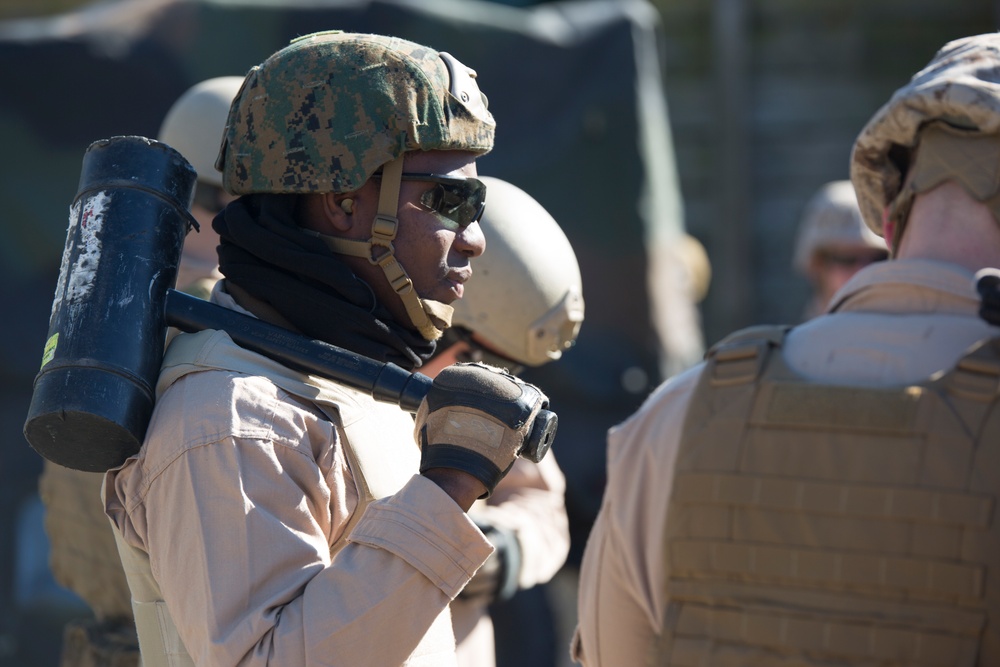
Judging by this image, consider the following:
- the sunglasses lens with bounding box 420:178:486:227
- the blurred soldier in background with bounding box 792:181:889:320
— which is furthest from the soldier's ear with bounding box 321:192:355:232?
the blurred soldier in background with bounding box 792:181:889:320

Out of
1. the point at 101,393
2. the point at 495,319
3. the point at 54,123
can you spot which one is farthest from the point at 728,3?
the point at 101,393

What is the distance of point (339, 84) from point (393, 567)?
34.3 inches

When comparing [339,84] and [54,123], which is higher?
[339,84]

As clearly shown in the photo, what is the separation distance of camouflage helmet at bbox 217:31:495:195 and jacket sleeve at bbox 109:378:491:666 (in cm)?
46

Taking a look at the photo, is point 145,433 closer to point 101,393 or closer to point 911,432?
point 101,393

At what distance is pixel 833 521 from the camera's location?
6.35 ft

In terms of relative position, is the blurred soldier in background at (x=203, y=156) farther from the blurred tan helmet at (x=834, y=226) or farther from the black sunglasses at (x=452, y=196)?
the blurred tan helmet at (x=834, y=226)

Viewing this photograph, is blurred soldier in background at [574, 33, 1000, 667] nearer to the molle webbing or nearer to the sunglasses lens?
the molle webbing

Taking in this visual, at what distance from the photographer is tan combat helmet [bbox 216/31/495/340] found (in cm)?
228

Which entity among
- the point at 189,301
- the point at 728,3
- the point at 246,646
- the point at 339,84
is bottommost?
the point at 728,3

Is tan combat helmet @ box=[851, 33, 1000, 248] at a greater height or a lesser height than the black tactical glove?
greater

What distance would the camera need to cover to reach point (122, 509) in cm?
217

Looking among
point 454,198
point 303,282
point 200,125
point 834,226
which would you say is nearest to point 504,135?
point 834,226

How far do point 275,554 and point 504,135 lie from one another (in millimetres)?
4476
